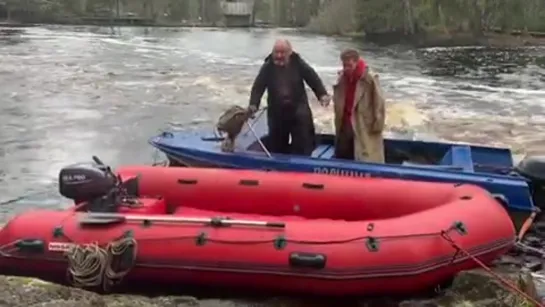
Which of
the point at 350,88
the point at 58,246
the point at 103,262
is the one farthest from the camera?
the point at 350,88

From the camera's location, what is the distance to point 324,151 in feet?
28.7

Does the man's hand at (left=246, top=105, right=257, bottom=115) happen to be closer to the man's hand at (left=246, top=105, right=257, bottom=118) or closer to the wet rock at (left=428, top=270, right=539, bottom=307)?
the man's hand at (left=246, top=105, right=257, bottom=118)

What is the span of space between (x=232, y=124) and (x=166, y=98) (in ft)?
33.0

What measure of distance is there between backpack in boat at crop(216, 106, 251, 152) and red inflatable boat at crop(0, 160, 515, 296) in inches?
69.3

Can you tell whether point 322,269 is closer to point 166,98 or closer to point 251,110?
point 251,110

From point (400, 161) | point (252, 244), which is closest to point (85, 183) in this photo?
point (252, 244)

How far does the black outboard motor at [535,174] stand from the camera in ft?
25.3

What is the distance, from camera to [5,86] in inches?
770

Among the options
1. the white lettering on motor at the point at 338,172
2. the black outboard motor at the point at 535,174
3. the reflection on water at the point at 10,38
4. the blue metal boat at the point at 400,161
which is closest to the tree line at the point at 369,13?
the reflection on water at the point at 10,38

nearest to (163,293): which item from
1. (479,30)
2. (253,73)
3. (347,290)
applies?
(347,290)

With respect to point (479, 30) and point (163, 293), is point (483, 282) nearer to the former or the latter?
point (163, 293)

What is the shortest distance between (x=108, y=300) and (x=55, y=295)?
354mm

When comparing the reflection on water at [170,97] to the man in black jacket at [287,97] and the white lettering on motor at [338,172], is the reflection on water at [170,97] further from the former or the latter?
the white lettering on motor at [338,172]

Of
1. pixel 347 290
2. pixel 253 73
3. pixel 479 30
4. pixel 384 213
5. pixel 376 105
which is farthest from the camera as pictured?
pixel 479 30
